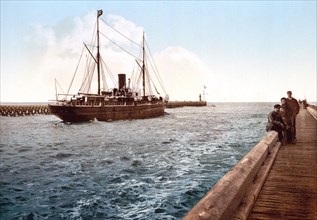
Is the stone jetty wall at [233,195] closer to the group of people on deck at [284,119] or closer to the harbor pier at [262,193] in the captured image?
the harbor pier at [262,193]

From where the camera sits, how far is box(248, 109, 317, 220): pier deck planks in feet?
13.8

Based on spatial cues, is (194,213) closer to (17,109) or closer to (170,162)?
(170,162)

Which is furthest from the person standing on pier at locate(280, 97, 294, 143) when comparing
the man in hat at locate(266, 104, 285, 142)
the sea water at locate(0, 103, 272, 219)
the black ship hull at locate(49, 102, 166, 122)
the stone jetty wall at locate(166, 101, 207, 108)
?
the stone jetty wall at locate(166, 101, 207, 108)

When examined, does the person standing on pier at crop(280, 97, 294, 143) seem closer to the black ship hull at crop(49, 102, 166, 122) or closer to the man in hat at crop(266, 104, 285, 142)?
the man in hat at crop(266, 104, 285, 142)

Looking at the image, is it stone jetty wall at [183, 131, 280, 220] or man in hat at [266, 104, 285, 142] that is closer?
stone jetty wall at [183, 131, 280, 220]

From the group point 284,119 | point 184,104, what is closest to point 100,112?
point 284,119

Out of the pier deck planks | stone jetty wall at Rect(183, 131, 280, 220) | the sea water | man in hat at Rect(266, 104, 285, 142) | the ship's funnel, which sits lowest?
the sea water

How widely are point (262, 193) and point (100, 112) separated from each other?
44629 mm

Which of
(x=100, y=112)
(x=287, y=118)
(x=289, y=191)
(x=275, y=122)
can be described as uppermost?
(x=287, y=118)

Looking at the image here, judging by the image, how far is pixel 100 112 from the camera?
48156 mm

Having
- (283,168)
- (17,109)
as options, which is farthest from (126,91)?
(283,168)

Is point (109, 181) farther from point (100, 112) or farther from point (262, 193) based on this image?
point (100, 112)

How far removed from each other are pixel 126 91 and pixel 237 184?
5753 centimetres

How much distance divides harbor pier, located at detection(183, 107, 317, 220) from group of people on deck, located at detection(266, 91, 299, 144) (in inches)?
124
